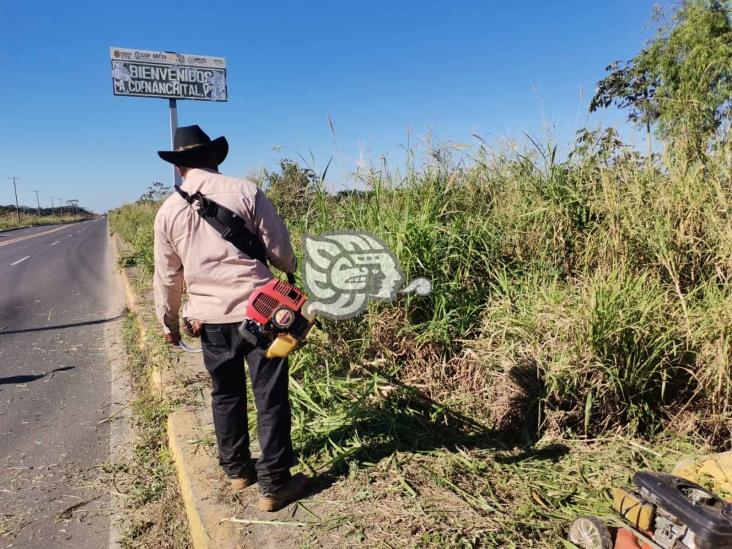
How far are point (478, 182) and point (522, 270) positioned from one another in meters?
1.05

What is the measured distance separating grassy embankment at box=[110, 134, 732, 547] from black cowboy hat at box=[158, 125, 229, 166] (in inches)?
61.2

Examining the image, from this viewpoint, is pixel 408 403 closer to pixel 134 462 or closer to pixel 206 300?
pixel 206 300

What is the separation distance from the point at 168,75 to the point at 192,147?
11022 millimetres

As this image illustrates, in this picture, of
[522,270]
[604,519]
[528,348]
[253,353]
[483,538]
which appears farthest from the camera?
[522,270]

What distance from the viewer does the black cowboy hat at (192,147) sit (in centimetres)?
229

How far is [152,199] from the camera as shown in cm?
1831

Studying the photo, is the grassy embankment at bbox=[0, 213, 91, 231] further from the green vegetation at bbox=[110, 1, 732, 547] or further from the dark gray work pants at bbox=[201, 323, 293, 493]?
the dark gray work pants at bbox=[201, 323, 293, 493]

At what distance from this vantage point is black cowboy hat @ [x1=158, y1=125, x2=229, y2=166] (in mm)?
2289

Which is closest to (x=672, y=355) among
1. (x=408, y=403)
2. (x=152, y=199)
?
(x=408, y=403)

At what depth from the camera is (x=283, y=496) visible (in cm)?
236

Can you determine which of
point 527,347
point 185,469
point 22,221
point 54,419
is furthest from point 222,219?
point 22,221

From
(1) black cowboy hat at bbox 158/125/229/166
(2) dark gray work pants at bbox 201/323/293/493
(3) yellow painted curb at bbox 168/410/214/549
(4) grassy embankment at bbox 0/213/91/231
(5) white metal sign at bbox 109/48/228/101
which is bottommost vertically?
(3) yellow painted curb at bbox 168/410/214/549

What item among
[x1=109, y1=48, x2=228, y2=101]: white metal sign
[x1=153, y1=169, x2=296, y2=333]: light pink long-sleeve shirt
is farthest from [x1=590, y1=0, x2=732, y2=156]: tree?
[x1=109, y1=48, x2=228, y2=101]: white metal sign

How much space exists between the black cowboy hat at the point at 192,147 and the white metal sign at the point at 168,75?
416 inches
